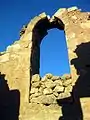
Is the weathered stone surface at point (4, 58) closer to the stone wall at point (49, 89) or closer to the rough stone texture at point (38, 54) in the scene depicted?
the rough stone texture at point (38, 54)

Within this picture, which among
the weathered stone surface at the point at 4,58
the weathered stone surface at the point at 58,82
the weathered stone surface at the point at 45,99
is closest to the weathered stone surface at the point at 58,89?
the weathered stone surface at the point at 58,82

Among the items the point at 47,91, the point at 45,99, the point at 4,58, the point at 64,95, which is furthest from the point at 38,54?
the point at 64,95

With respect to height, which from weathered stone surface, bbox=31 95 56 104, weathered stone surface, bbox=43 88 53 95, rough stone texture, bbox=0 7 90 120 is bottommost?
weathered stone surface, bbox=31 95 56 104

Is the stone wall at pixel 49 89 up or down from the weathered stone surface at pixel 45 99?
up

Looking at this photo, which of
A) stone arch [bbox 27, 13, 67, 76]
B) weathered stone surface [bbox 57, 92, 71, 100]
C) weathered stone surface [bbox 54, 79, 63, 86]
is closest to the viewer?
weathered stone surface [bbox 57, 92, 71, 100]

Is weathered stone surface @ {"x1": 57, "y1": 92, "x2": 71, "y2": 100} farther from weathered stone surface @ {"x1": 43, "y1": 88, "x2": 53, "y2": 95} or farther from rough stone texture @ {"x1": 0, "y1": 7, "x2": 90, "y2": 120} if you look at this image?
weathered stone surface @ {"x1": 43, "y1": 88, "x2": 53, "y2": 95}

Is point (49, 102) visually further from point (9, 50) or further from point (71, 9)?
point (71, 9)

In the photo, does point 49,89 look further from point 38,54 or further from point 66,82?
point 38,54

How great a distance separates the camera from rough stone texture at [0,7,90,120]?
622 cm

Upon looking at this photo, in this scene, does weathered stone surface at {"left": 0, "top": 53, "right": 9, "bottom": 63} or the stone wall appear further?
weathered stone surface at {"left": 0, "top": 53, "right": 9, "bottom": 63}

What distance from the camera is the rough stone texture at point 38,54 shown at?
20.4ft

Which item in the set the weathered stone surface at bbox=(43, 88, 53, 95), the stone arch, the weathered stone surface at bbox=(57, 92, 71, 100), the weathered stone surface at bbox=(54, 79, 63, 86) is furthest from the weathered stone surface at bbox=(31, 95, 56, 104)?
the stone arch

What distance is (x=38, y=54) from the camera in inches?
307

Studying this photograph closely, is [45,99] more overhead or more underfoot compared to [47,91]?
more underfoot
